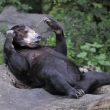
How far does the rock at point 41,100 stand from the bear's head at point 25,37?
563mm

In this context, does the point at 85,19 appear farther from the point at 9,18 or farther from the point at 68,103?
the point at 68,103

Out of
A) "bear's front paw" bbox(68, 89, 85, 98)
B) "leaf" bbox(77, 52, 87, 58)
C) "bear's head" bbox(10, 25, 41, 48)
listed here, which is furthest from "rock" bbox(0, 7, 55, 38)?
"bear's front paw" bbox(68, 89, 85, 98)

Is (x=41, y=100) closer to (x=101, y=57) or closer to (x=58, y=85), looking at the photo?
(x=58, y=85)

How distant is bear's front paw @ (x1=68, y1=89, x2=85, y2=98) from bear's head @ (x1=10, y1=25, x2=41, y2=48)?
1166 mm

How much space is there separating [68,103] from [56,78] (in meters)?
0.50

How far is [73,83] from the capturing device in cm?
599

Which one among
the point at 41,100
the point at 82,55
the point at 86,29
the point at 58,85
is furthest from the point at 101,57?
the point at 41,100

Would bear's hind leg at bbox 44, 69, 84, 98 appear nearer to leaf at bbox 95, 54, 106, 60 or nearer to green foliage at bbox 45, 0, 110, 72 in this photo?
green foliage at bbox 45, 0, 110, 72

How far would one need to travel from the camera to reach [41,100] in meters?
5.65

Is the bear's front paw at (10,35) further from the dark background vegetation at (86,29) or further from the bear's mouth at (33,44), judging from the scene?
the dark background vegetation at (86,29)

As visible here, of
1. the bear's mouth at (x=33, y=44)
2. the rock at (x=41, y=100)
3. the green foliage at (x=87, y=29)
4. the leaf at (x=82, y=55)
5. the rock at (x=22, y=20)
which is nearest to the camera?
the rock at (x=41, y=100)

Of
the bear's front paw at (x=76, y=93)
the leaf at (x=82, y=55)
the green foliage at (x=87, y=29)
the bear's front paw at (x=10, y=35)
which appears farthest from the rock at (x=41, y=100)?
the green foliage at (x=87, y=29)

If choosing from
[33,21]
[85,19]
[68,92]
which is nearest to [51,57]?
[68,92]

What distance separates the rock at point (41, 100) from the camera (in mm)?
5098
